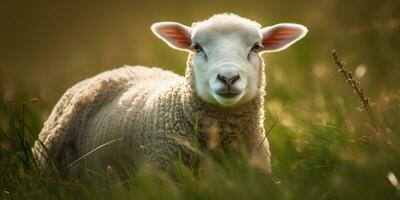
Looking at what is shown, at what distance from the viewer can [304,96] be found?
21.6 feet

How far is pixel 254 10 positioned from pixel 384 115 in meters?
7.81

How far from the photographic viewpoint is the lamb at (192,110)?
486 centimetres

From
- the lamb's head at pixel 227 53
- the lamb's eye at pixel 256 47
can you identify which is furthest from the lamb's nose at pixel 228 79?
the lamb's eye at pixel 256 47

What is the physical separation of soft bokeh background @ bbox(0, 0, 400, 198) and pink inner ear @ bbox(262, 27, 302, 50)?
1.35ft

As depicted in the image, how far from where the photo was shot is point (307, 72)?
8219mm

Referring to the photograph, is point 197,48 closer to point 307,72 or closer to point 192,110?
point 192,110

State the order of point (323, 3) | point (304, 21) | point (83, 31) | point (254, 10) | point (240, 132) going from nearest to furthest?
1. point (240, 132)
2. point (323, 3)
3. point (304, 21)
4. point (254, 10)
5. point (83, 31)

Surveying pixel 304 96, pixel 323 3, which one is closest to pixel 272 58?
pixel 323 3

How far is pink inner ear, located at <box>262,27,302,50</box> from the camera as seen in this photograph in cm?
545

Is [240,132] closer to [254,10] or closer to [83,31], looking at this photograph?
[254,10]

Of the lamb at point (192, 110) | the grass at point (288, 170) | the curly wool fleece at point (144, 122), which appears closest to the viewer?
the grass at point (288, 170)

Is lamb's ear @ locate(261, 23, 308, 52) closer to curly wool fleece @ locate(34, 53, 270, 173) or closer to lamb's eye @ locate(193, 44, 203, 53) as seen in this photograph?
curly wool fleece @ locate(34, 53, 270, 173)

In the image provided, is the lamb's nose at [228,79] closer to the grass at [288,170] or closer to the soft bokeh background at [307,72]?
the grass at [288,170]

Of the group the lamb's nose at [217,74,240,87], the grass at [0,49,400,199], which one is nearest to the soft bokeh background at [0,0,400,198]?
the grass at [0,49,400,199]
